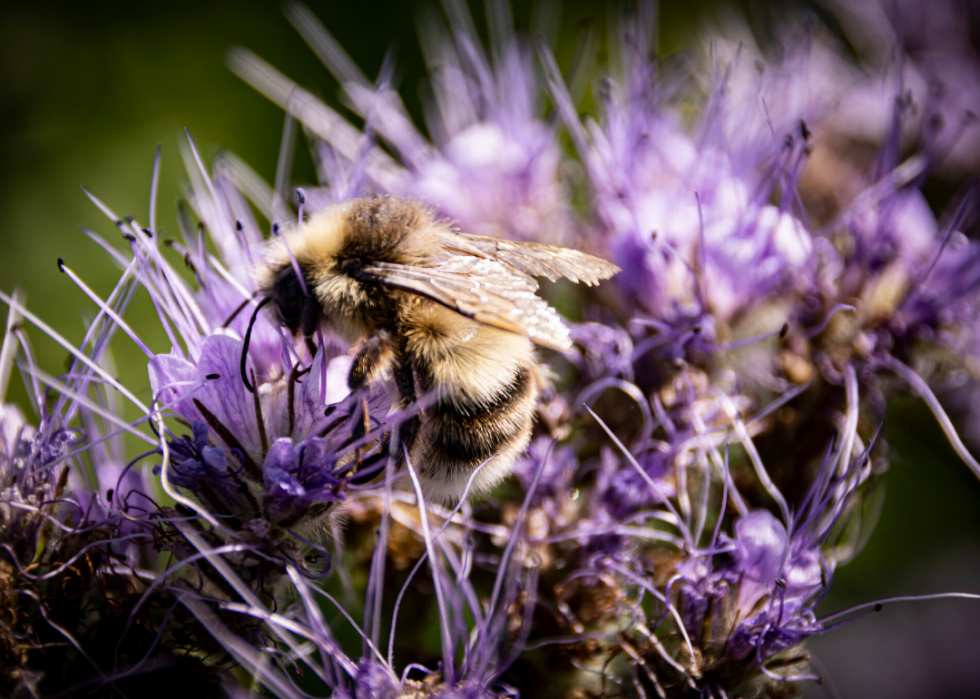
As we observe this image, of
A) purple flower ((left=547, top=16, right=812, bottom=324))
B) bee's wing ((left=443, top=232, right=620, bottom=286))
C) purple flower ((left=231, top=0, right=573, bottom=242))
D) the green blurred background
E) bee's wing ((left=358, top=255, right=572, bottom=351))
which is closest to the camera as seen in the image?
bee's wing ((left=358, top=255, right=572, bottom=351))

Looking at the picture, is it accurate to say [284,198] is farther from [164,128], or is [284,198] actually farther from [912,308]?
[912,308]

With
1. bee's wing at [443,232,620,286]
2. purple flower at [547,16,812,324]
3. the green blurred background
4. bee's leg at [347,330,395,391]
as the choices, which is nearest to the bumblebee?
bee's leg at [347,330,395,391]

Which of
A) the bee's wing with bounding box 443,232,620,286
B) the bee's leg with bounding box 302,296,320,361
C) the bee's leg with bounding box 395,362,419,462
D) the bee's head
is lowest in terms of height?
the bee's leg with bounding box 395,362,419,462

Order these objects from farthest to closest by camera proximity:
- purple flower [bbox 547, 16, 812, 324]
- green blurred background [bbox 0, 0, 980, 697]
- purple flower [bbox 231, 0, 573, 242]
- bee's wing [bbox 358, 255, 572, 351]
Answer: green blurred background [bbox 0, 0, 980, 697] → purple flower [bbox 231, 0, 573, 242] → purple flower [bbox 547, 16, 812, 324] → bee's wing [bbox 358, 255, 572, 351]

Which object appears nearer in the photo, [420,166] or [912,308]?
[912,308]

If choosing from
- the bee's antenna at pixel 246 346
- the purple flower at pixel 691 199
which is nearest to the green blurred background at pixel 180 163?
the purple flower at pixel 691 199

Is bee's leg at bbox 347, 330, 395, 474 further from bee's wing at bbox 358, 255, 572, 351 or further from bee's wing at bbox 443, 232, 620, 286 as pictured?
bee's wing at bbox 443, 232, 620, 286

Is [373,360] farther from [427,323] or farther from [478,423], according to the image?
[478,423]

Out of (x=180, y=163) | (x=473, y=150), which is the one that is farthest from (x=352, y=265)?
(x=180, y=163)

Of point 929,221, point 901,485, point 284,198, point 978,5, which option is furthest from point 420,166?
point 978,5
